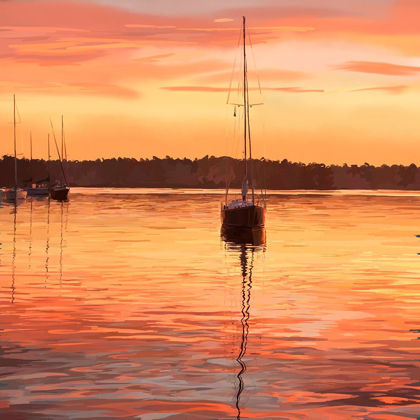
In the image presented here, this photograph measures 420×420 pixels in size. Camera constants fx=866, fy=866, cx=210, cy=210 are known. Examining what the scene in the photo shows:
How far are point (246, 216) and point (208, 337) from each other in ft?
132

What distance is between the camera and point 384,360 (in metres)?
18.1

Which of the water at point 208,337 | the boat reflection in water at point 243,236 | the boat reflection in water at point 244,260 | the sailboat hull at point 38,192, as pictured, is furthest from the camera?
the sailboat hull at point 38,192

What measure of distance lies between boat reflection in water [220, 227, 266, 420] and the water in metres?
0.08

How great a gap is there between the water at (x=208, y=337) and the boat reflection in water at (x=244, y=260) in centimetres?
8

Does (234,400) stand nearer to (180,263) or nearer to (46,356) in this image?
(46,356)

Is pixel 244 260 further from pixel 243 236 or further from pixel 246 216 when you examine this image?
pixel 246 216

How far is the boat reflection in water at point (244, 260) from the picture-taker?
16.7 metres

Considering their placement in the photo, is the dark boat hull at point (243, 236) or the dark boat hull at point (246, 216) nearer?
the dark boat hull at point (243, 236)

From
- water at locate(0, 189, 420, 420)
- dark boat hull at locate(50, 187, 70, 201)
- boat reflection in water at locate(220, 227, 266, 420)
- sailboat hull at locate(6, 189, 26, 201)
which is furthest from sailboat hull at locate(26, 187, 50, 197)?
water at locate(0, 189, 420, 420)

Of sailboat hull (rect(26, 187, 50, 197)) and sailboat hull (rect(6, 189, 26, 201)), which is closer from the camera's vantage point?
sailboat hull (rect(6, 189, 26, 201))

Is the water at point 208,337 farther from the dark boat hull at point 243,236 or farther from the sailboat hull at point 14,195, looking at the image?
the sailboat hull at point 14,195

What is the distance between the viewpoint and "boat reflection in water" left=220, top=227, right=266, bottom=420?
1669 cm

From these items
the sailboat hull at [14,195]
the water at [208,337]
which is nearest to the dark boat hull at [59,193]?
the sailboat hull at [14,195]

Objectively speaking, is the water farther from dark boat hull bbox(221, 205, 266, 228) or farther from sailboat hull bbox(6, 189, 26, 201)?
sailboat hull bbox(6, 189, 26, 201)
